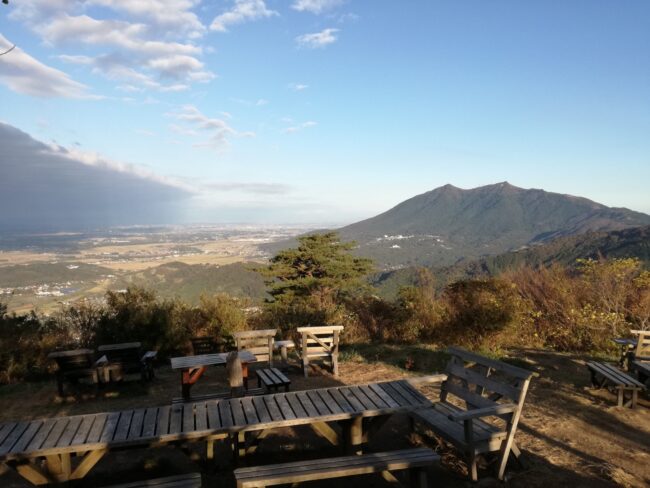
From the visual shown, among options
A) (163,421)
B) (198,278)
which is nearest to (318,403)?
(163,421)

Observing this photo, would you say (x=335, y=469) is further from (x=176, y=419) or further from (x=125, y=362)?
(x=125, y=362)

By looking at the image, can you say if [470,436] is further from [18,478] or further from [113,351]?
[113,351]

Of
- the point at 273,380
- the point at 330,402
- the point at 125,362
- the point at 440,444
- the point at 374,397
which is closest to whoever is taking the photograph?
the point at 330,402

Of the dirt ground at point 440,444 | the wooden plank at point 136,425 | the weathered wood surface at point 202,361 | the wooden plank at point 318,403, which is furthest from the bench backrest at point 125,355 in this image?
the wooden plank at point 318,403

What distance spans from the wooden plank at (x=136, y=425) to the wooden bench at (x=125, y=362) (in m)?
3.53

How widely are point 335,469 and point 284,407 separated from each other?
866mm

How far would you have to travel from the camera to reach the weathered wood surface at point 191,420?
3.41 metres

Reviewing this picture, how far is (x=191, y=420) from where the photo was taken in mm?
3807

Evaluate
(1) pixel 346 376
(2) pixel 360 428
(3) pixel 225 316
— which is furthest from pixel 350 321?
(2) pixel 360 428

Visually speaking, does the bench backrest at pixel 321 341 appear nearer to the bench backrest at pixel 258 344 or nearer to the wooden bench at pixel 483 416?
the bench backrest at pixel 258 344

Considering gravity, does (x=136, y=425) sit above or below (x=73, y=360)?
above

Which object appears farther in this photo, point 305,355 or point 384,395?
point 305,355

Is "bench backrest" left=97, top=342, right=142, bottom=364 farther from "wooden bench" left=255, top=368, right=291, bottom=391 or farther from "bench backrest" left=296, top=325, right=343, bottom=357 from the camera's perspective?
"bench backrest" left=296, top=325, right=343, bottom=357

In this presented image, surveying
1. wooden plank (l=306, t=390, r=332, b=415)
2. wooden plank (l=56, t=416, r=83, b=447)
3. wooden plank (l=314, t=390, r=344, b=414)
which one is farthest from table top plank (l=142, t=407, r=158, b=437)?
wooden plank (l=314, t=390, r=344, b=414)
